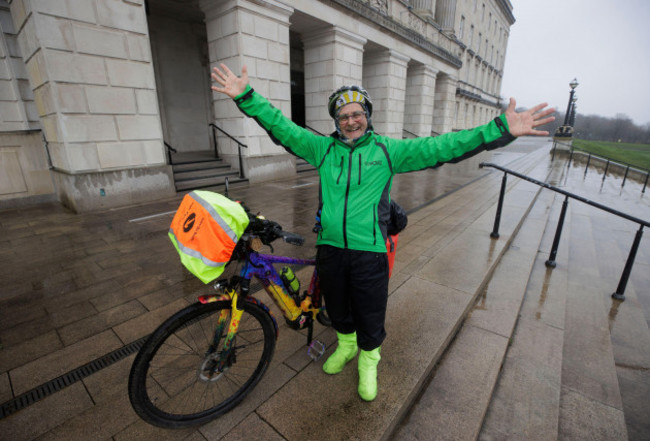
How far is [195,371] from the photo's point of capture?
7.17ft

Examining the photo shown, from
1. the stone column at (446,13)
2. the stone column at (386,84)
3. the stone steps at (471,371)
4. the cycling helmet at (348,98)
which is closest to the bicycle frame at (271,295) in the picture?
the stone steps at (471,371)

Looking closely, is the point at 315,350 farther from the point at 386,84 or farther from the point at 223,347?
the point at 386,84

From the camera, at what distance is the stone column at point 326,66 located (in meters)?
11.4

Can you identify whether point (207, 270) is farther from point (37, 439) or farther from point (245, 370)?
point (37, 439)

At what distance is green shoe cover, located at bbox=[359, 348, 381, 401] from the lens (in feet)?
6.56

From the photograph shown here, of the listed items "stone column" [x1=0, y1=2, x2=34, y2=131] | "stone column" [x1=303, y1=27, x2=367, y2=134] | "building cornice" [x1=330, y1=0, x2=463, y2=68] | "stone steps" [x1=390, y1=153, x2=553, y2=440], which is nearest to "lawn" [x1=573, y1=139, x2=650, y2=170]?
"building cornice" [x1=330, y1=0, x2=463, y2=68]

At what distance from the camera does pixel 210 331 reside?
7.56ft

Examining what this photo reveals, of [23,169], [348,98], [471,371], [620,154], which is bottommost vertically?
[620,154]

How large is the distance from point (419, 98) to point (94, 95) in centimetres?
1705

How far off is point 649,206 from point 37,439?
670 inches

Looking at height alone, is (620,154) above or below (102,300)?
below

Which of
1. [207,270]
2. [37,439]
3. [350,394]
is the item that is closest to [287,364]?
[350,394]

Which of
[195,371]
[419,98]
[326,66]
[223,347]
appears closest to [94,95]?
[195,371]

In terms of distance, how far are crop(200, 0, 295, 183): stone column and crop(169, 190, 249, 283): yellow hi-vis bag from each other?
299 inches
